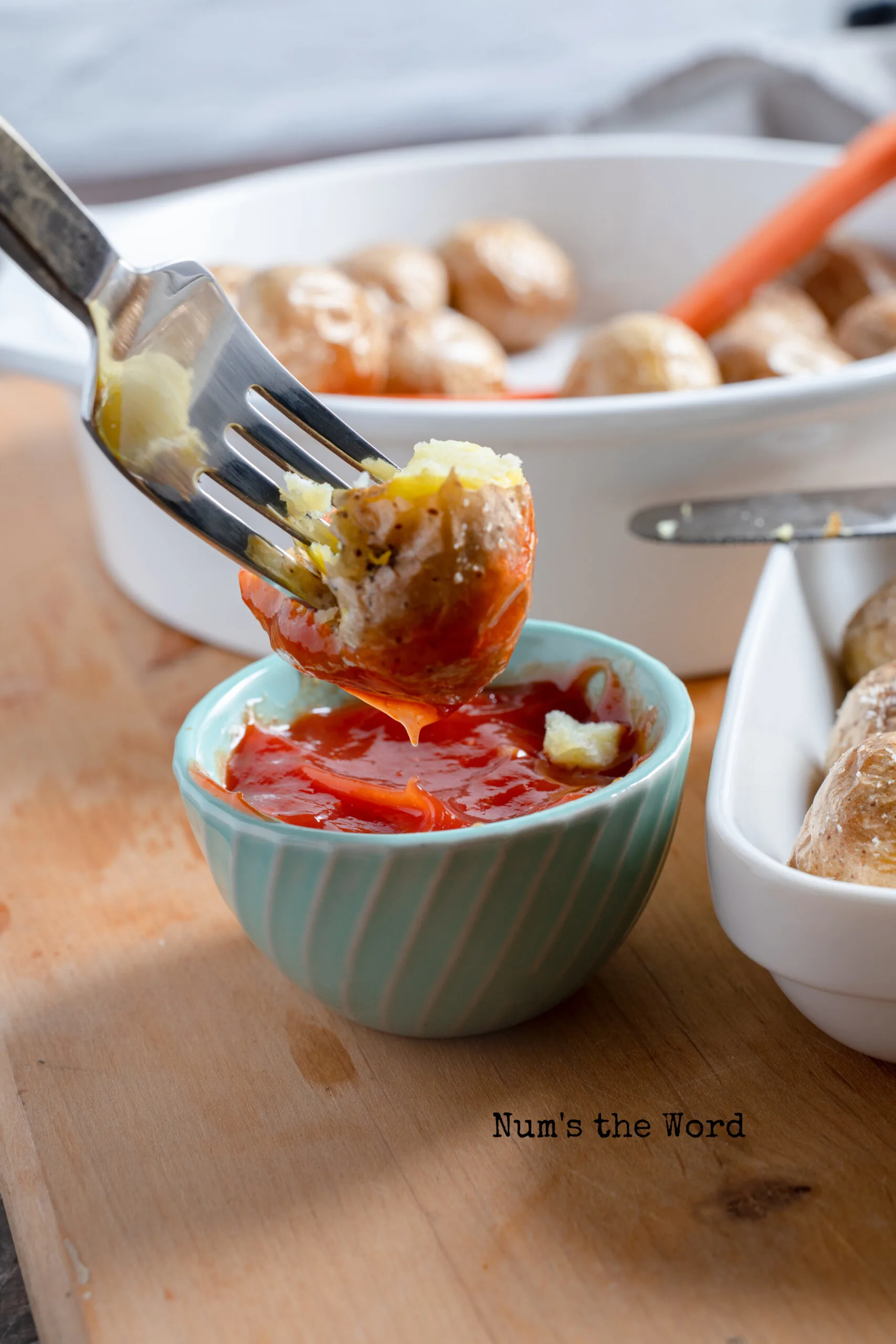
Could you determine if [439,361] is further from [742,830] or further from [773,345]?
[742,830]

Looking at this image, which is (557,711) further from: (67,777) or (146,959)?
(67,777)

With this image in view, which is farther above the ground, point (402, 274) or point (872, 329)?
point (872, 329)

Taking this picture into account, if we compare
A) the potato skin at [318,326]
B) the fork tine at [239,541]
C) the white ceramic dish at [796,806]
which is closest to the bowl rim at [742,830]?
the white ceramic dish at [796,806]

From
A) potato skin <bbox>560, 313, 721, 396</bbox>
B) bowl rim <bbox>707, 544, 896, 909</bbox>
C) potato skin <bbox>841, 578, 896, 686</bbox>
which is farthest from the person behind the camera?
potato skin <bbox>560, 313, 721, 396</bbox>

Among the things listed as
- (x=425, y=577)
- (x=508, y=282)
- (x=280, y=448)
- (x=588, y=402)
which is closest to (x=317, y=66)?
(x=508, y=282)

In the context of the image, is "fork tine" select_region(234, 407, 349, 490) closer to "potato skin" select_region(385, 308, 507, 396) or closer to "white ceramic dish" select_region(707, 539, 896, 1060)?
"white ceramic dish" select_region(707, 539, 896, 1060)

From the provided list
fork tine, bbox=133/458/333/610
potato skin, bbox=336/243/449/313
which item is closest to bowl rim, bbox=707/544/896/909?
fork tine, bbox=133/458/333/610

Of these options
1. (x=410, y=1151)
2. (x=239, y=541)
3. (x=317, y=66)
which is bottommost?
(x=317, y=66)
